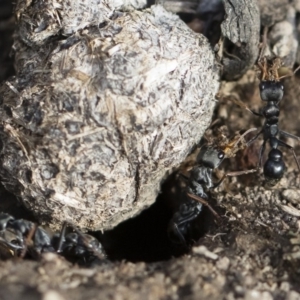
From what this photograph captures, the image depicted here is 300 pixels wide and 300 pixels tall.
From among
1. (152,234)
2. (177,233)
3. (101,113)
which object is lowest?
(152,234)

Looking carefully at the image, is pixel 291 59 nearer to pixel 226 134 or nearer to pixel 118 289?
pixel 226 134

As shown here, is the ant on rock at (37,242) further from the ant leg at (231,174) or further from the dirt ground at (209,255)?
the ant leg at (231,174)

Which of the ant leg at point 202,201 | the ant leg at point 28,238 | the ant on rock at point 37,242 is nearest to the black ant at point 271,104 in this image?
the ant leg at point 202,201

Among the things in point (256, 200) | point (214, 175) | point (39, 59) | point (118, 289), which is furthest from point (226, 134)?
point (118, 289)

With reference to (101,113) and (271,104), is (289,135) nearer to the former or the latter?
(271,104)

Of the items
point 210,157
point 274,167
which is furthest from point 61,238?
point 274,167

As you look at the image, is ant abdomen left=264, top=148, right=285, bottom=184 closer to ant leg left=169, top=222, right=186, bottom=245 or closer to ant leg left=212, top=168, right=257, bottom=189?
ant leg left=212, top=168, right=257, bottom=189

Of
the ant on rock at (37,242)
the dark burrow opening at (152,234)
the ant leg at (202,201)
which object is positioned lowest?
the dark burrow opening at (152,234)
